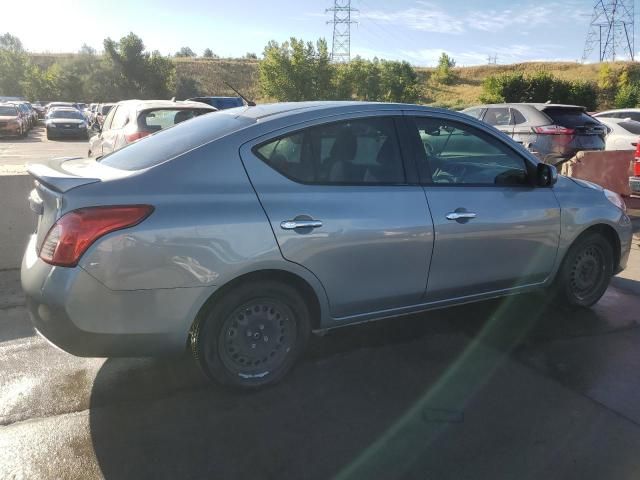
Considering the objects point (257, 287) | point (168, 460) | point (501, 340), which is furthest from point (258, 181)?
point (501, 340)

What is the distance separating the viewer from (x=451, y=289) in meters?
3.91

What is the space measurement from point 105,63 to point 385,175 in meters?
63.2

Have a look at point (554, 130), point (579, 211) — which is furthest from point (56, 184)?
point (554, 130)

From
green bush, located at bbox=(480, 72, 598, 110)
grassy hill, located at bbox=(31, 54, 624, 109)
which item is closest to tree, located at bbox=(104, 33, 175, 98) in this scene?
grassy hill, located at bbox=(31, 54, 624, 109)

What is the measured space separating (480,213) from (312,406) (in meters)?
1.75

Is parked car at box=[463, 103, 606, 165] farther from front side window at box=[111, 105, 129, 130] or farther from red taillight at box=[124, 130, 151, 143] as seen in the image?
front side window at box=[111, 105, 129, 130]

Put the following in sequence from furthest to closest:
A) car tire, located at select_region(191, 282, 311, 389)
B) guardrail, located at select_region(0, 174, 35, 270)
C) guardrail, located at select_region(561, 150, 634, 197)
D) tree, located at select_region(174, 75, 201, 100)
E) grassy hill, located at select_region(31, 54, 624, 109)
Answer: tree, located at select_region(174, 75, 201, 100), grassy hill, located at select_region(31, 54, 624, 109), guardrail, located at select_region(561, 150, 634, 197), guardrail, located at select_region(0, 174, 35, 270), car tire, located at select_region(191, 282, 311, 389)

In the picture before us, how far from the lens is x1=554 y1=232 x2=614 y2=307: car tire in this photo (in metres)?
4.59

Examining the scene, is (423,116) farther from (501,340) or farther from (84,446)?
(84,446)

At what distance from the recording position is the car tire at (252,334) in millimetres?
3137

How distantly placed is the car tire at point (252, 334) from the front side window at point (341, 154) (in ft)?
2.33

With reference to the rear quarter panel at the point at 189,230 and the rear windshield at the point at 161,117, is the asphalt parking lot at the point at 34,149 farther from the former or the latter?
the rear quarter panel at the point at 189,230

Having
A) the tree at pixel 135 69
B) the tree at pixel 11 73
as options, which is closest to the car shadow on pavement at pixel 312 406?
the tree at pixel 135 69

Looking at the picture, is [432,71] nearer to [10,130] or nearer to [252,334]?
[10,130]
